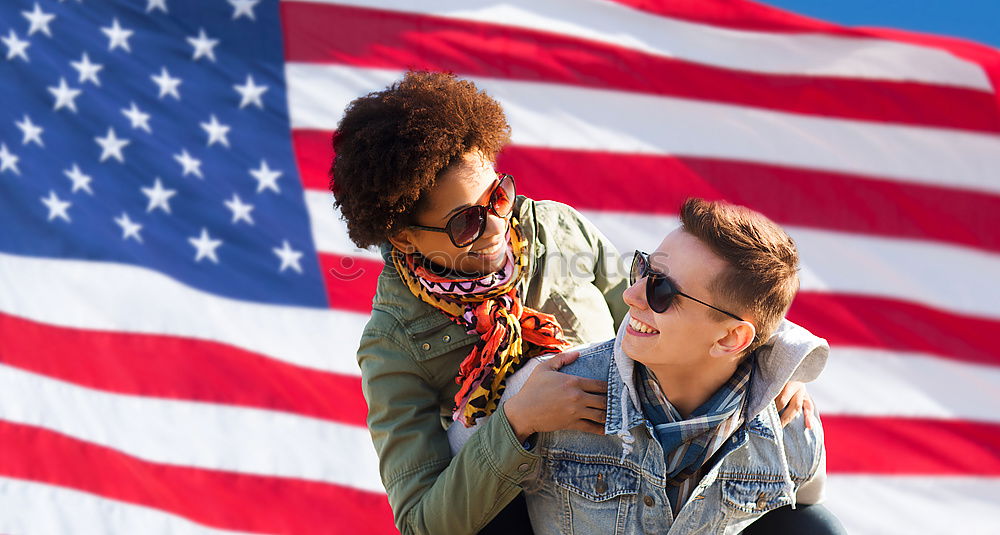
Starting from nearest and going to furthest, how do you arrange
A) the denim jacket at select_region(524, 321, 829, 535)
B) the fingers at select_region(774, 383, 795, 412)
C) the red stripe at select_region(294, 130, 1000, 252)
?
the denim jacket at select_region(524, 321, 829, 535) → the fingers at select_region(774, 383, 795, 412) → the red stripe at select_region(294, 130, 1000, 252)

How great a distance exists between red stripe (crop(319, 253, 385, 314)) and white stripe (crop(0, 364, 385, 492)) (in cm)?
60

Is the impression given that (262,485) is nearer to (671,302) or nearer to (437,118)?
(437,118)

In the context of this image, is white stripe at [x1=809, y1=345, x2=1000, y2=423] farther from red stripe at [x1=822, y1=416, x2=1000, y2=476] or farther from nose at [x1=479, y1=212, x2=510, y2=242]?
nose at [x1=479, y1=212, x2=510, y2=242]

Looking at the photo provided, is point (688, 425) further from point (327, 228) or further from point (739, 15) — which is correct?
point (739, 15)

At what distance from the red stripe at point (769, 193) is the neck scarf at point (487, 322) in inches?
88.4

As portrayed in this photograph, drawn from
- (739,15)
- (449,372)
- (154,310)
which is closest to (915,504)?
(739,15)

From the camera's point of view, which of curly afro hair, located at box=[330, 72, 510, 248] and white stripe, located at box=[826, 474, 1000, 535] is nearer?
curly afro hair, located at box=[330, 72, 510, 248]

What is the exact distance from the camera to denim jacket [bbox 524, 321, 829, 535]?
2.19 metres

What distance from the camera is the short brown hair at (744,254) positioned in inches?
81.8

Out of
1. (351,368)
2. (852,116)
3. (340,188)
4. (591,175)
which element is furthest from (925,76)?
(340,188)

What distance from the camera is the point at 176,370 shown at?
4496mm

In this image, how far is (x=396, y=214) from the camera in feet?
7.97

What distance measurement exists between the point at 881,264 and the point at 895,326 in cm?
34

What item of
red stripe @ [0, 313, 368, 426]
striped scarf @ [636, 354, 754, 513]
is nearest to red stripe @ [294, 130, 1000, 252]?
red stripe @ [0, 313, 368, 426]
